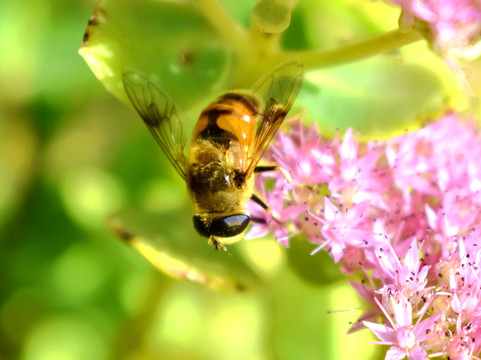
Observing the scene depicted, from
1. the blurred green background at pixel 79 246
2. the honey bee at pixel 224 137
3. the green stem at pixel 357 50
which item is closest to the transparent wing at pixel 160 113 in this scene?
the honey bee at pixel 224 137

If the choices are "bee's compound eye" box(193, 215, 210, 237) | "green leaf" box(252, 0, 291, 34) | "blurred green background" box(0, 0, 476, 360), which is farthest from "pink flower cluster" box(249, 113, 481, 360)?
"blurred green background" box(0, 0, 476, 360)

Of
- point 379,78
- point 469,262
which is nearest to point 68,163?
point 379,78

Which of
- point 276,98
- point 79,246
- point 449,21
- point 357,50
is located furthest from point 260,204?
point 79,246

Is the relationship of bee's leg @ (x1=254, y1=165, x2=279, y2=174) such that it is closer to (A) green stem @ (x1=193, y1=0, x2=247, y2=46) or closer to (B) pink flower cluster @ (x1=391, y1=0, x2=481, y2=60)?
(A) green stem @ (x1=193, y1=0, x2=247, y2=46)

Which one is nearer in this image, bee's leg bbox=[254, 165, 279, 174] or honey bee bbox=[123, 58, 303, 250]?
honey bee bbox=[123, 58, 303, 250]

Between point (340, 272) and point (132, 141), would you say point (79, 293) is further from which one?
point (340, 272)

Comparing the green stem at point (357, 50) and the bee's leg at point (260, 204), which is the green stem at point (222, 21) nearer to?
the green stem at point (357, 50)

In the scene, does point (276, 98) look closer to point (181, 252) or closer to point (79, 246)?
point (181, 252)
